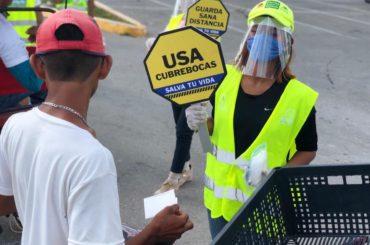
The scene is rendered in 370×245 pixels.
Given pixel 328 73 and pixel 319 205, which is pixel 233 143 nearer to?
pixel 319 205

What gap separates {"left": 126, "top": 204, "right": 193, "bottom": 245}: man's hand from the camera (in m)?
1.98

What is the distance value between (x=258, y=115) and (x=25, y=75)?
1788 mm

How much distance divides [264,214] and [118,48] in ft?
30.2

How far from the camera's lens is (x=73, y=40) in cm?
184

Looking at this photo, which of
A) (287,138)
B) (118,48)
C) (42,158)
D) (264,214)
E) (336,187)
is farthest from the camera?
(118,48)

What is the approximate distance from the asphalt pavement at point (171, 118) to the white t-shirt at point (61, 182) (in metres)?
2.76

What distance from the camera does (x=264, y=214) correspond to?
228 centimetres

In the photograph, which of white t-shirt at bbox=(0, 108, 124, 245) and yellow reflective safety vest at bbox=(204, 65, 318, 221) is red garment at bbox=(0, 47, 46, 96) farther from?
white t-shirt at bbox=(0, 108, 124, 245)

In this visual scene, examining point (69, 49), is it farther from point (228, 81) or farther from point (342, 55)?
point (342, 55)

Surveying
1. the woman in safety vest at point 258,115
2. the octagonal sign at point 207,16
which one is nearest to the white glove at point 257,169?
the woman in safety vest at point 258,115

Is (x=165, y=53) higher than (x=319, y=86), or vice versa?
(x=165, y=53)

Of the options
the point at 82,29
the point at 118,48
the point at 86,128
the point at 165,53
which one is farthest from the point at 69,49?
the point at 118,48

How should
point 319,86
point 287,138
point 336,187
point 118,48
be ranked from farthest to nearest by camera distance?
point 118,48
point 319,86
point 287,138
point 336,187

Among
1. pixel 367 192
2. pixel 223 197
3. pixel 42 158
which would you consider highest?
pixel 42 158
